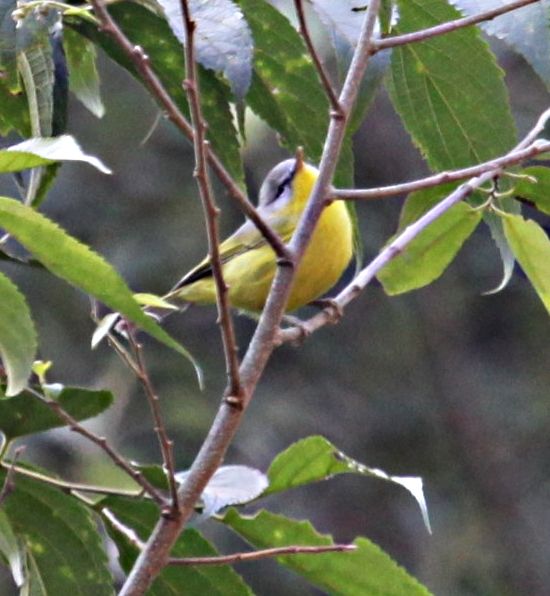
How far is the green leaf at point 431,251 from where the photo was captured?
64.1 inches

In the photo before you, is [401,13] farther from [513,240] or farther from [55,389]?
[55,389]

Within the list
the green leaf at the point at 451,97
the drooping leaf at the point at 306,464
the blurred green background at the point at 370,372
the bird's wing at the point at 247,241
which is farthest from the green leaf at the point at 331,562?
the blurred green background at the point at 370,372

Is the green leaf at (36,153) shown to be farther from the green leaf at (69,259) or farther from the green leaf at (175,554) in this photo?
the green leaf at (175,554)

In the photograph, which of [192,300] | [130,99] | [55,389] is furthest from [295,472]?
[130,99]

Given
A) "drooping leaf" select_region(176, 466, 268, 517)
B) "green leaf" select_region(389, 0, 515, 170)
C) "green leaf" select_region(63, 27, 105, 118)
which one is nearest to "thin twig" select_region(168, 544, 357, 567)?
"drooping leaf" select_region(176, 466, 268, 517)

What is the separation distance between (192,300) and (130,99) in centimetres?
356

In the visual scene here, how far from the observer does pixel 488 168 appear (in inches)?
53.2

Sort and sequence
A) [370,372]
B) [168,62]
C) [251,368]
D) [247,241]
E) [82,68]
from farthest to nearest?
[370,372]
[247,241]
[82,68]
[168,62]
[251,368]

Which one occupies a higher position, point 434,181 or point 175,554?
point 434,181

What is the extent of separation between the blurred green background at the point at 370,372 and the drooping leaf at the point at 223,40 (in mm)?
4622

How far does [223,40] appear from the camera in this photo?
50.7 inches

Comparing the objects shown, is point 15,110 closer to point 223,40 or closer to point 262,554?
point 223,40

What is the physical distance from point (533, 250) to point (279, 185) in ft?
5.86

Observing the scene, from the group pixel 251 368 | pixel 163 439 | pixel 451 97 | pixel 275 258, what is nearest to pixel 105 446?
pixel 163 439
